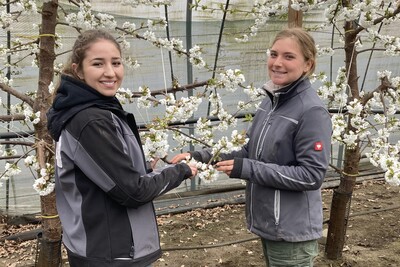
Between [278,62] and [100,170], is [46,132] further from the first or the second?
[278,62]

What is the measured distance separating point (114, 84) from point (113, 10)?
10.6 ft

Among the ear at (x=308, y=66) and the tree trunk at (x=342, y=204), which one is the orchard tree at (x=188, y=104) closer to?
the tree trunk at (x=342, y=204)

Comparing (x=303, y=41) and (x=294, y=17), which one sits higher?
(x=294, y=17)

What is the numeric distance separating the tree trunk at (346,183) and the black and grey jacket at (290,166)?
4.01 ft

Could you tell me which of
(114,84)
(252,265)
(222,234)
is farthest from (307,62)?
(222,234)

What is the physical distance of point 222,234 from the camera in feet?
12.7

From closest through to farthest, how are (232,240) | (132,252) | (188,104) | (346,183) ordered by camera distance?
1. (132,252)
2. (188,104)
3. (346,183)
4. (232,240)

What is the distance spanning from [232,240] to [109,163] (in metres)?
2.54

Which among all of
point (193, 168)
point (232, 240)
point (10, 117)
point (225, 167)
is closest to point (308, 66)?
point (225, 167)

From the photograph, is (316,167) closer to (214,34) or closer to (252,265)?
(252,265)

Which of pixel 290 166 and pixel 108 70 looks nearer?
pixel 108 70

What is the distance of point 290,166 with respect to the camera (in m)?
1.76

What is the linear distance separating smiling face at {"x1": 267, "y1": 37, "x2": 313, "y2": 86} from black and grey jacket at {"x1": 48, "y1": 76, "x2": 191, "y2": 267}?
66cm

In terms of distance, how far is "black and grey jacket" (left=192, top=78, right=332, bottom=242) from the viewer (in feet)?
5.65
